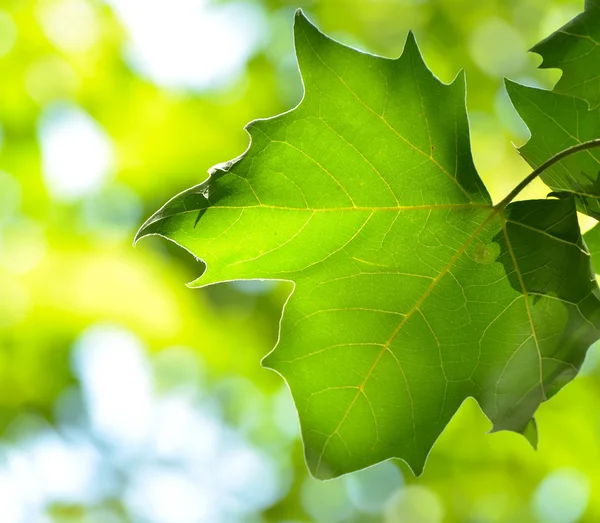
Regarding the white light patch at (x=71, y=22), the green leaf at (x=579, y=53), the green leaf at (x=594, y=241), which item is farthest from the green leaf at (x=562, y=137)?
the white light patch at (x=71, y=22)

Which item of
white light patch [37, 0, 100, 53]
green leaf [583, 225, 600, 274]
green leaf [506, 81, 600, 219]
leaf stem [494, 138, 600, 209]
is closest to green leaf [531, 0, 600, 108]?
green leaf [506, 81, 600, 219]

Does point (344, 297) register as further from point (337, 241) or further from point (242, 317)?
point (242, 317)

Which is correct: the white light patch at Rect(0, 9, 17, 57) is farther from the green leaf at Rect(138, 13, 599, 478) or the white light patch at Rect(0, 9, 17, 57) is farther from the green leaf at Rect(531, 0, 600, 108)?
the green leaf at Rect(531, 0, 600, 108)

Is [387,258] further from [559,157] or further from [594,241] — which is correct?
[594,241]

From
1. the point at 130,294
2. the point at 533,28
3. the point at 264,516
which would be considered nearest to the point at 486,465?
the point at 264,516

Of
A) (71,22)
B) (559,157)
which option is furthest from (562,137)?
(71,22)
